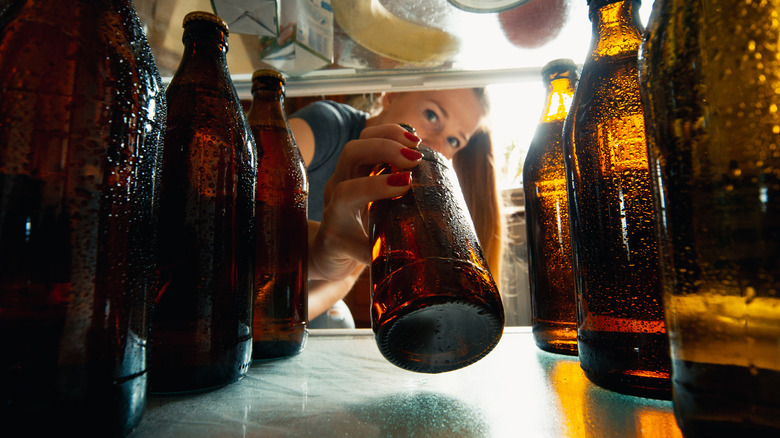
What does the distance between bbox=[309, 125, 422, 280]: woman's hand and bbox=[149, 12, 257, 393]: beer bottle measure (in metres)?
0.14

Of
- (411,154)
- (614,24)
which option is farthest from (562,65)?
(411,154)

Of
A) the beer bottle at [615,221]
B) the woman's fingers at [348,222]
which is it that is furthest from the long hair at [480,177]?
the beer bottle at [615,221]

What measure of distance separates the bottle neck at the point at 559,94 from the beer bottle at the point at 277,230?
1.19 ft

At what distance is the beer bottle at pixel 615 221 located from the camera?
32 centimetres

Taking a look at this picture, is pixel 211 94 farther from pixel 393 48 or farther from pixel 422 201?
pixel 393 48

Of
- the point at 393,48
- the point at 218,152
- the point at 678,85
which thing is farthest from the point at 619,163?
the point at 393,48

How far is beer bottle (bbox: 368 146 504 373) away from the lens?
32 centimetres

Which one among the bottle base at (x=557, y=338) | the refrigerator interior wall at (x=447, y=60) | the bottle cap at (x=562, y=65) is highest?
the refrigerator interior wall at (x=447, y=60)

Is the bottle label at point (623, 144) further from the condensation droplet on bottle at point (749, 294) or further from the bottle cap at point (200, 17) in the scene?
the bottle cap at point (200, 17)

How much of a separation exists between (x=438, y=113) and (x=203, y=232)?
1144mm

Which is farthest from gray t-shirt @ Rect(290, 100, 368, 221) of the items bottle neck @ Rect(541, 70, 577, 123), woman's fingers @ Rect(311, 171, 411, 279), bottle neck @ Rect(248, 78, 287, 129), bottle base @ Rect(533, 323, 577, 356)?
bottle base @ Rect(533, 323, 577, 356)

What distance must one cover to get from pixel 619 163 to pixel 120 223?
1.21ft

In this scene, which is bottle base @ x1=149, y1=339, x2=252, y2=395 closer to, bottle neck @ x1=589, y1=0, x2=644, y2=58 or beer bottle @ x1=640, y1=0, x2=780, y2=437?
beer bottle @ x1=640, y1=0, x2=780, y2=437

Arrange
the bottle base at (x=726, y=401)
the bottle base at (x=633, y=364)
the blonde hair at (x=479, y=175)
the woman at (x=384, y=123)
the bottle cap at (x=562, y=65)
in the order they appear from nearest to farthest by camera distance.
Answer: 1. the bottle base at (x=726, y=401)
2. the bottle base at (x=633, y=364)
3. the bottle cap at (x=562, y=65)
4. the woman at (x=384, y=123)
5. the blonde hair at (x=479, y=175)
